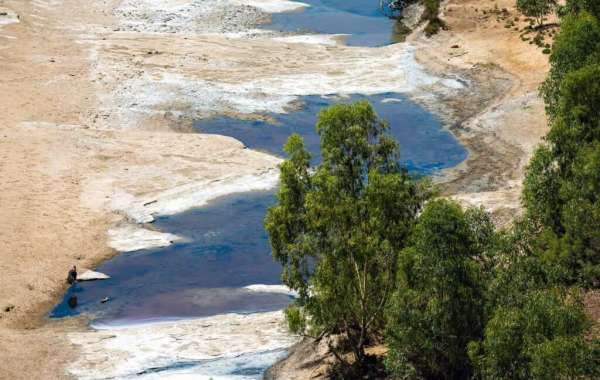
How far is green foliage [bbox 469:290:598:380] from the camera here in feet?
67.5

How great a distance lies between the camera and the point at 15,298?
40.1 meters

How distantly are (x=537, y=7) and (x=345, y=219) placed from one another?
4783cm

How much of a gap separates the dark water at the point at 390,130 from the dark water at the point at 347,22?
52.2 ft

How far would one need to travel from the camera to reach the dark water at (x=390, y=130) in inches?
2211

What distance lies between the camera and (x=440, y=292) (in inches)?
989

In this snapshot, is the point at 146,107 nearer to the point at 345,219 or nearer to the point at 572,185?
the point at 345,219

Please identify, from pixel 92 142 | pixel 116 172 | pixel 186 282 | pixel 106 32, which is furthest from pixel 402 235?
pixel 106 32

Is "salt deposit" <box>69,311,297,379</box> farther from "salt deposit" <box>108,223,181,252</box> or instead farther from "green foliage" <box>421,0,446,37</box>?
"green foliage" <box>421,0,446,37</box>

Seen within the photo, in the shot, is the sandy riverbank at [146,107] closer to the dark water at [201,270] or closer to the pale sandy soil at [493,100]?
the pale sandy soil at [493,100]

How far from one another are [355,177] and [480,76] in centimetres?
4051

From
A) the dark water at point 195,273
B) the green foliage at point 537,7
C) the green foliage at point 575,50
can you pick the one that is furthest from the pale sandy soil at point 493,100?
the dark water at point 195,273

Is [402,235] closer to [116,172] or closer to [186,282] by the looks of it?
[186,282]

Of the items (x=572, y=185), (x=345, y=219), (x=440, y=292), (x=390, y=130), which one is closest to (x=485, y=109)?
(x=390, y=130)

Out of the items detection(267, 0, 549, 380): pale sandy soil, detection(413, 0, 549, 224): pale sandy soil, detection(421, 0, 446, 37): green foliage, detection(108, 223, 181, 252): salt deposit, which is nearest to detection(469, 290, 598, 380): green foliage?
detection(267, 0, 549, 380): pale sandy soil
